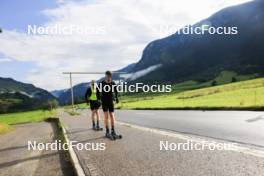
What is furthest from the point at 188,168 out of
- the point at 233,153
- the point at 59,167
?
the point at 59,167

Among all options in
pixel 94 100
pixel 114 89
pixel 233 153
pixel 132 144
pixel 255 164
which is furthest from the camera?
pixel 94 100

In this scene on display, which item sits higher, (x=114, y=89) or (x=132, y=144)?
(x=114, y=89)

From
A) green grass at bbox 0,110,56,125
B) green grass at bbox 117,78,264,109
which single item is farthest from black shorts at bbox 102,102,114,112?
green grass at bbox 0,110,56,125

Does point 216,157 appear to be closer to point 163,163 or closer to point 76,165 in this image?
point 163,163

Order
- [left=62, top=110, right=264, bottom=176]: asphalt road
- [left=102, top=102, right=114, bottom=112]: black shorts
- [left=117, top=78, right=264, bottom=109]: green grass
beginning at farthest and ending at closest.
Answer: [left=117, top=78, right=264, bottom=109]: green grass < [left=102, top=102, right=114, bottom=112]: black shorts < [left=62, top=110, right=264, bottom=176]: asphalt road

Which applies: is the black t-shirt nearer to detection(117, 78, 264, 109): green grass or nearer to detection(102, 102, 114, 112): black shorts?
detection(102, 102, 114, 112): black shorts

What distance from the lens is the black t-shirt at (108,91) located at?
45.7ft

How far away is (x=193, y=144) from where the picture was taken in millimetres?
10594

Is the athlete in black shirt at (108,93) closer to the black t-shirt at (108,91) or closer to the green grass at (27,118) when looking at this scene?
the black t-shirt at (108,91)

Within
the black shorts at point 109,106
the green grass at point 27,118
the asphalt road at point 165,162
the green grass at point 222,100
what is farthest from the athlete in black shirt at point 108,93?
the green grass at point 27,118

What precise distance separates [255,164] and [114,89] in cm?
753

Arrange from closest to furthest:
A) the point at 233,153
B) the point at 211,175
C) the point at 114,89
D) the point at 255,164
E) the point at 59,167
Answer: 1. the point at 211,175
2. the point at 255,164
3. the point at 233,153
4. the point at 59,167
5. the point at 114,89

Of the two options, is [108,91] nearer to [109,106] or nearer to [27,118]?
[109,106]

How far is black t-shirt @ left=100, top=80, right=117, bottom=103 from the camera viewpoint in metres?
13.9
